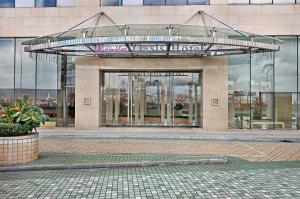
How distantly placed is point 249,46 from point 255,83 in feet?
15.7

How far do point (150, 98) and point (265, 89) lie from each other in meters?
7.14

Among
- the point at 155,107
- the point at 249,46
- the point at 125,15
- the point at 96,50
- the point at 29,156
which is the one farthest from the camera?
the point at 155,107

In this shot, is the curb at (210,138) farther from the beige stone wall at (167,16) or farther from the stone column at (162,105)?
the beige stone wall at (167,16)

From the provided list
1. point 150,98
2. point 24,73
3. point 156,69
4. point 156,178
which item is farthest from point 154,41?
point 24,73

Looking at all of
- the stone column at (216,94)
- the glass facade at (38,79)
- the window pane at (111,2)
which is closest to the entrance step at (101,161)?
the stone column at (216,94)

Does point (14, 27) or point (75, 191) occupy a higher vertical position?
point (14, 27)

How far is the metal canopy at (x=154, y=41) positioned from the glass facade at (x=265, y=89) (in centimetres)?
232

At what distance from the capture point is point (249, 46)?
15.3 meters

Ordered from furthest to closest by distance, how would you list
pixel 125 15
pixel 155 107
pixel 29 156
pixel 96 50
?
pixel 155 107 < pixel 125 15 < pixel 96 50 < pixel 29 156

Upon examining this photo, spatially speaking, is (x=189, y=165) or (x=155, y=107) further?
(x=155, y=107)

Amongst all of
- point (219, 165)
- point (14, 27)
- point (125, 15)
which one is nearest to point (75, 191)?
point (219, 165)

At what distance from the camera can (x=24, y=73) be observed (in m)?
20.5

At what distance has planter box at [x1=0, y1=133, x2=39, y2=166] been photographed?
8250mm

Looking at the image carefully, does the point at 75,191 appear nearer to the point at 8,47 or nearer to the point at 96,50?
the point at 96,50
